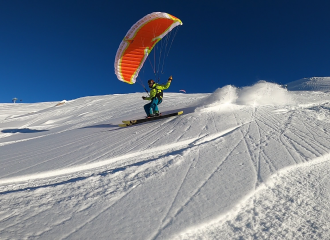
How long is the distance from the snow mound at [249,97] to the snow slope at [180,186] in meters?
2.49

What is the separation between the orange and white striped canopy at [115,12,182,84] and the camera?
27.8ft

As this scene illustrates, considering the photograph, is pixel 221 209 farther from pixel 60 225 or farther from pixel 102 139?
pixel 102 139

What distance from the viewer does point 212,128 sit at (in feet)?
19.8

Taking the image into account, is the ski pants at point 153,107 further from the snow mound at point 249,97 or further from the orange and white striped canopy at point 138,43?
the snow mound at point 249,97

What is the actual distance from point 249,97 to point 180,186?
22.6ft

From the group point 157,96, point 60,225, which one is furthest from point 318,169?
point 157,96

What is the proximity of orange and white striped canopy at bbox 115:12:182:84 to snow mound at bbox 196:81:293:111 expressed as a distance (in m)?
3.19

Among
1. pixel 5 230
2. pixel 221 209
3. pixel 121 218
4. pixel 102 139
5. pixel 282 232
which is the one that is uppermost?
pixel 102 139

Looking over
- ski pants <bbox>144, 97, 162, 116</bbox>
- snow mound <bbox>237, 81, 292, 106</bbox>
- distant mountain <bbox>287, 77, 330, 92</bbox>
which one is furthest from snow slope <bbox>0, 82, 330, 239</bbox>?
distant mountain <bbox>287, 77, 330, 92</bbox>

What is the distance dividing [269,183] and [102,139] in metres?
4.88

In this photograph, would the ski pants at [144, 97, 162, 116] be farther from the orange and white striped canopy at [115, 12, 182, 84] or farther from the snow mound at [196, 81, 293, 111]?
the snow mound at [196, 81, 293, 111]

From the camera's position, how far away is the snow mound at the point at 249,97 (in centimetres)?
845

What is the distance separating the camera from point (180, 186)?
3.15 m

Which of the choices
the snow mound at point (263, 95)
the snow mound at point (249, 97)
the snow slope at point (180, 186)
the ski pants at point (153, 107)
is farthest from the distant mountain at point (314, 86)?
the ski pants at point (153, 107)
